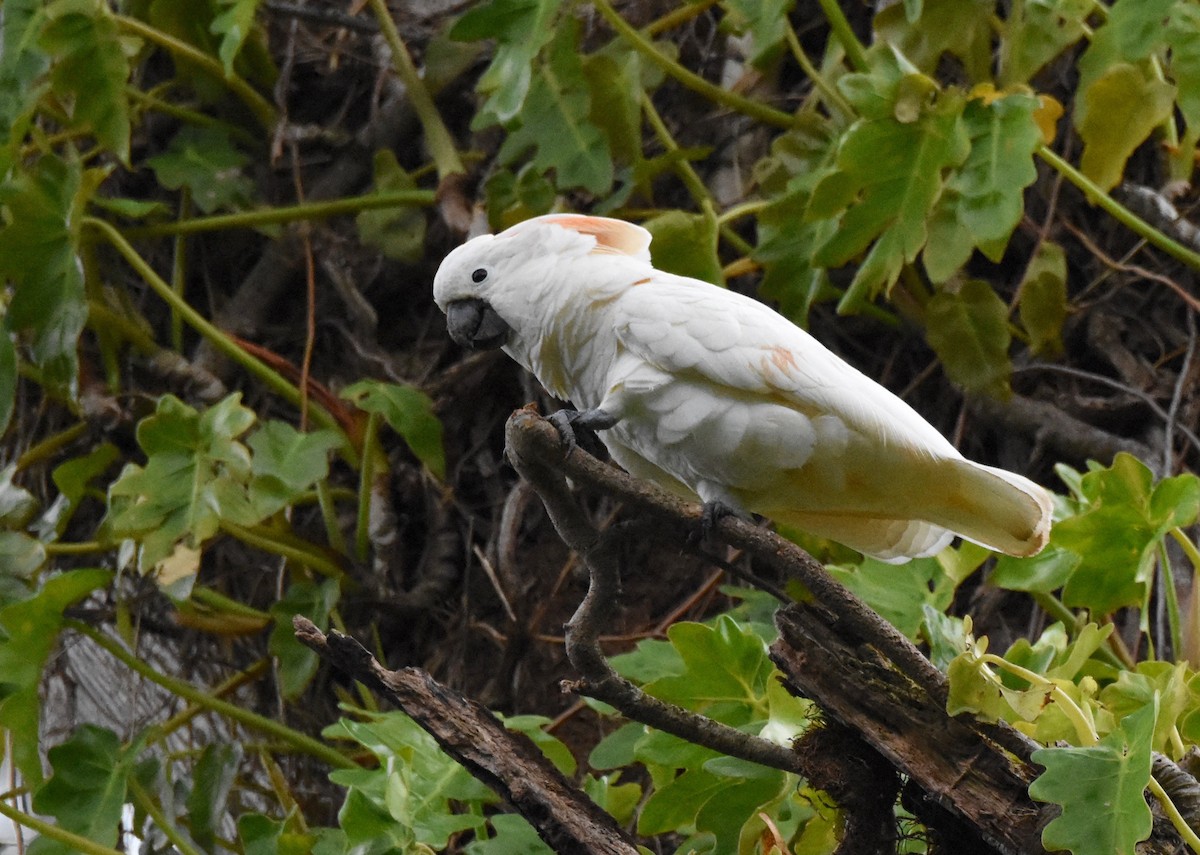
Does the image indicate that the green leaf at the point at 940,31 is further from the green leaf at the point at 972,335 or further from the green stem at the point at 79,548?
the green stem at the point at 79,548

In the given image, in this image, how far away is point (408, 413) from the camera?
2.32 meters

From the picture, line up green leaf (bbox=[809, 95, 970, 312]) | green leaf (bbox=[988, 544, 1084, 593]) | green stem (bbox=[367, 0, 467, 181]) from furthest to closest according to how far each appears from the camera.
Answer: green stem (bbox=[367, 0, 467, 181]) < green leaf (bbox=[809, 95, 970, 312]) < green leaf (bbox=[988, 544, 1084, 593])

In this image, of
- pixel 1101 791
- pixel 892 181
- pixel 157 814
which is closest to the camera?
pixel 1101 791

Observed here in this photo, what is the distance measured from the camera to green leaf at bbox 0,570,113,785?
203 cm

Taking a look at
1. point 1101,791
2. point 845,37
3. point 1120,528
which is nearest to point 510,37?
point 845,37

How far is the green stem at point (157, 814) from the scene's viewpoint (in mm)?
2018

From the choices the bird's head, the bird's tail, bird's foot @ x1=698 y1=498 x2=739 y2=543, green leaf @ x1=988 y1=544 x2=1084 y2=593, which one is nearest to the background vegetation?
green leaf @ x1=988 y1=544 x2=1084 y2=593

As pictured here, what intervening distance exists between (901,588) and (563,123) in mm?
1046

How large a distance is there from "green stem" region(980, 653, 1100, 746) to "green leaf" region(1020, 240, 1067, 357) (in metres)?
1.06

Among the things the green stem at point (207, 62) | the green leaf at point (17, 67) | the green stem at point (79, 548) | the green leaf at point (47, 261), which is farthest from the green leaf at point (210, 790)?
the green stem at point (207, 62)

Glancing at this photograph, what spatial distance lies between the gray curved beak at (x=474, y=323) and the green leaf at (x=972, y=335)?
2.95 ft

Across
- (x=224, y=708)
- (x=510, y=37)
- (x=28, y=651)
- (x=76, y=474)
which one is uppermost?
(x=510, y=37)

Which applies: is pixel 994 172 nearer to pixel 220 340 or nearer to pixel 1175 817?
pixel 1175 817

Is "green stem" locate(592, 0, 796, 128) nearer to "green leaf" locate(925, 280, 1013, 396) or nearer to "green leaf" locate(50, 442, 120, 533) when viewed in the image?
"green leaf" locate(925, 280, 1013, 396)
